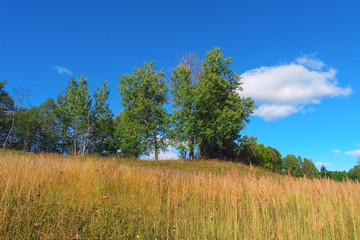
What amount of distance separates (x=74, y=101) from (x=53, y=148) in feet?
47.2

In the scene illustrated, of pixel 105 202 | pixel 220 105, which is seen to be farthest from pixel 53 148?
pixel 105 202

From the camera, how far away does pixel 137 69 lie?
26672mm

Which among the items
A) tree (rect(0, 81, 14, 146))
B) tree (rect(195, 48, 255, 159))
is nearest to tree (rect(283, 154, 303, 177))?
tree (rect(195, 48, 255, 159))

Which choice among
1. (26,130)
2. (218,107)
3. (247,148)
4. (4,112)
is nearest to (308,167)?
(247,148)

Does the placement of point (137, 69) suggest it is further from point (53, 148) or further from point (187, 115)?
point (53, 148)

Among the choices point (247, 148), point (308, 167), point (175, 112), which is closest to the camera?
point (175, 112)

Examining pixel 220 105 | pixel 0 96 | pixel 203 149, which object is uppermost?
pixel 0 96

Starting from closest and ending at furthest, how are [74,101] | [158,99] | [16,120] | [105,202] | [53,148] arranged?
[105,202] < [158,99] < [74,101] < [16,120] < [53,148]

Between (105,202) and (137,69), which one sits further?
(137,69)

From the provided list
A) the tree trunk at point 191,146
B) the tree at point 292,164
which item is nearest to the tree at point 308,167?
the tree at point 292,164

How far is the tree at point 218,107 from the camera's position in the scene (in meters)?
22.4

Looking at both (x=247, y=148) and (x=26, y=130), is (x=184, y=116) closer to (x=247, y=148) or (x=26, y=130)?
(x=247, y=148)

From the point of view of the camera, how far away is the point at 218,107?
24984mm

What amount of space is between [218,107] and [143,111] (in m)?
9.62
